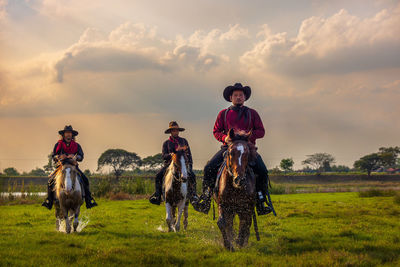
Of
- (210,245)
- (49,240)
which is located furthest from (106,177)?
(210,245)

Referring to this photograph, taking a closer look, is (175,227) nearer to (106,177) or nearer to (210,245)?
(210,245)

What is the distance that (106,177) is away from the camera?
30078mm

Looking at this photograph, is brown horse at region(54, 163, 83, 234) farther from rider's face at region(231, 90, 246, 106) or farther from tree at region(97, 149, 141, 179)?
tree at region(97, 149, 141, 179)

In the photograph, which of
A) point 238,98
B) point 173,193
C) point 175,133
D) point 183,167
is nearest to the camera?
point 238,98

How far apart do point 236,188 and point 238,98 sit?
2176 mm

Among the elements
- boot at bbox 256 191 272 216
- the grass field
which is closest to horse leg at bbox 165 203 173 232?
Result: the grass field

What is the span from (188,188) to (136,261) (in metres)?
4.93

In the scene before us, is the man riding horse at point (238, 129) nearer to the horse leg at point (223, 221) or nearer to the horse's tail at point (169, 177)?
the horse leg at point (223, 221)

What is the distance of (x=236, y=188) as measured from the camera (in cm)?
767

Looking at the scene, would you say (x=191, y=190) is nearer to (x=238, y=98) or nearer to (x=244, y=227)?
(x=244, y=227)

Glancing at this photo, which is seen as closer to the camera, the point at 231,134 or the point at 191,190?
the point at 231,134

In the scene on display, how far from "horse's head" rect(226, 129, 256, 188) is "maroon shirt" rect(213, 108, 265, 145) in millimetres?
709

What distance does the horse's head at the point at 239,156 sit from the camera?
714 centimetres

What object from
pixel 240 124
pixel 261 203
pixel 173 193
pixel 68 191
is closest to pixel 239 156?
pixel 240 124
